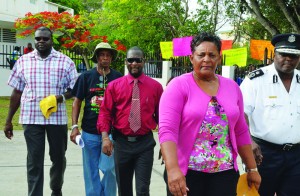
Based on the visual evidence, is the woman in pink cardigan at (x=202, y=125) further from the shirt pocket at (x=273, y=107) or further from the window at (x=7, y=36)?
the window at (x=7, y=36)

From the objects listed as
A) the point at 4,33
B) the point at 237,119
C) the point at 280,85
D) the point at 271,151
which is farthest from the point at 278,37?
the point at 4,33

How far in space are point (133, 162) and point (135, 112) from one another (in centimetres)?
50

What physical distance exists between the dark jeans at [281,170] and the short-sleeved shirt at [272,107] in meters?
0.11

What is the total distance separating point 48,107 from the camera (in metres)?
4.80

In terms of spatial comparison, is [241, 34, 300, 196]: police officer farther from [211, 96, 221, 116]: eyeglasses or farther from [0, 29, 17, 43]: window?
[0, 29, 17, 43]: window

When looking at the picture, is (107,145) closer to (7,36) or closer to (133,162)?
(133,162)

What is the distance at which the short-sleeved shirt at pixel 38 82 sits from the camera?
16.3 feet

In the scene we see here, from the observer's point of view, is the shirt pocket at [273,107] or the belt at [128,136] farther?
the belt at [128,136]

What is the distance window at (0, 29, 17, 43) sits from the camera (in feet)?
84.7

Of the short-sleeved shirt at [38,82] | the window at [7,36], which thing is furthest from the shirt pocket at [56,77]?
the window at [7,36]

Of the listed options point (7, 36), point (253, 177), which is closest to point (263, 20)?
point (253, 177)

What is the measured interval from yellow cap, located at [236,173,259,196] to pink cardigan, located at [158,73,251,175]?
18 cm

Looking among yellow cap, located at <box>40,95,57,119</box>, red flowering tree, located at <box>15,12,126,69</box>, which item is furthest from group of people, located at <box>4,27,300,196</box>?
red flowering tree, located at <box>15,12,126,69</box>

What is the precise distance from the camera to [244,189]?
3.25m
